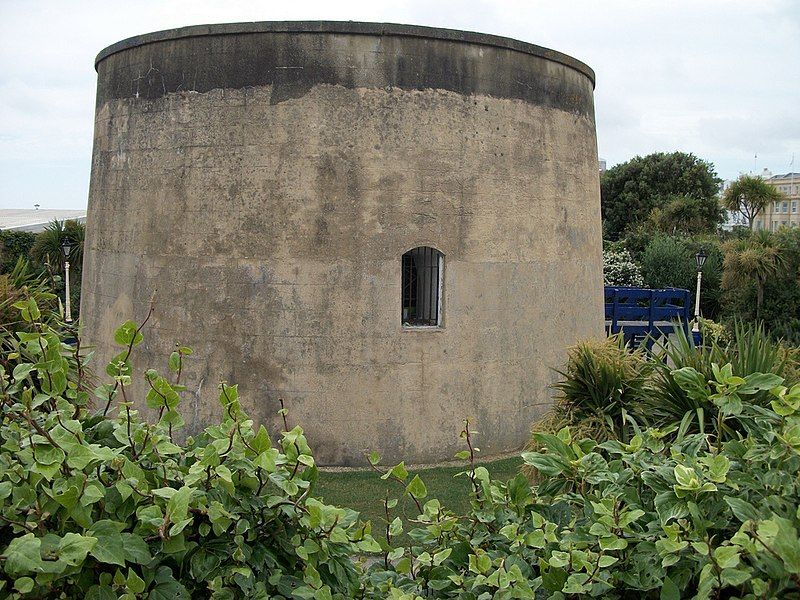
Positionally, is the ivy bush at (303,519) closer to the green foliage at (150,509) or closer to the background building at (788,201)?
the green foliage at (150,509)

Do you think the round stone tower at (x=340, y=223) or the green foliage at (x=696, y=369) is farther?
the round stone tower at (x=340, y=223)

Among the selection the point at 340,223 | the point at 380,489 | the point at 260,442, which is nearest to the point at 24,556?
the point at 260,442

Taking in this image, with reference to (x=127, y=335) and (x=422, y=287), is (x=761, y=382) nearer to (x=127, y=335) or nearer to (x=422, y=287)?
(x=127, y=335)

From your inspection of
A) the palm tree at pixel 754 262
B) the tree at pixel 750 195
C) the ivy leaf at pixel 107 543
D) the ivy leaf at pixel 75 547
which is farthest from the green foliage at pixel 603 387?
the tree at pixel 750 195

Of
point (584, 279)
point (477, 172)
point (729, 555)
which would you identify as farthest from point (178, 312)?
point (729, 555)

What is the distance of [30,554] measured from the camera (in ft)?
8.70

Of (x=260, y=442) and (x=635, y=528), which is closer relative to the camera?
(x=260, y=442)

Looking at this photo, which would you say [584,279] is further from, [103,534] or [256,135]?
[103,534]

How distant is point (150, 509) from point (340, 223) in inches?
340

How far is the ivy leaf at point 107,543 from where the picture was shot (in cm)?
283

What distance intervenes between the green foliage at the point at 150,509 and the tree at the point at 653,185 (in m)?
47.4

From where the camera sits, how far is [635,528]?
351cm

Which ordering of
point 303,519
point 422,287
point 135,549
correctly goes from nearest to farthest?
point 135,549
point 303,519
point 422,287

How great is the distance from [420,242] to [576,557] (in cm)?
869
